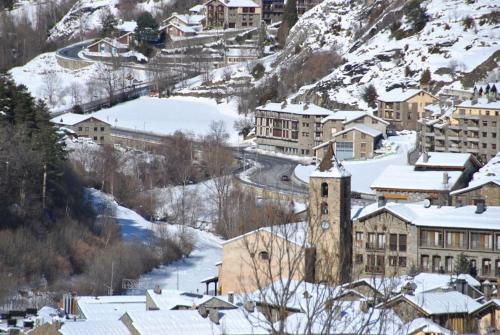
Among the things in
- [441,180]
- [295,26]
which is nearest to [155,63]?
[295,26]

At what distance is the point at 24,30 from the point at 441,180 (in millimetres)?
48914

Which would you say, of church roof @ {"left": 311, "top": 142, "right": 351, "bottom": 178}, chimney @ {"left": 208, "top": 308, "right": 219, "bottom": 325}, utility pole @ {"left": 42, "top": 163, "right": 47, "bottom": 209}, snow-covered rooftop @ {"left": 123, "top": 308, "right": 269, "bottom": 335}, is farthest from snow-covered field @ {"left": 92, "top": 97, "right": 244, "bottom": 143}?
chimney @ {"left": 208, "top": 308, "right": 219, "bottom": 325}

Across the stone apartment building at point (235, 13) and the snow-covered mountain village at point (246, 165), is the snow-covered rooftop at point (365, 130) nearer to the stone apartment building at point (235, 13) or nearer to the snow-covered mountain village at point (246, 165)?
the snow-covered mountain village at point (246, 165)

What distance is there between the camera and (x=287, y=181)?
199 ft

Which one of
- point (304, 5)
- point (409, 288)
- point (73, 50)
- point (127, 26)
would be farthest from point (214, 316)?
point (127, 26)

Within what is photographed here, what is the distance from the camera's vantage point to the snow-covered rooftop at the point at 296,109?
226 ft

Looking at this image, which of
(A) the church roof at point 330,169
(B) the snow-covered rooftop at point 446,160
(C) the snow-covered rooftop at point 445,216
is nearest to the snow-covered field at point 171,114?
(B) the snow-covered rooftop at point 446,160

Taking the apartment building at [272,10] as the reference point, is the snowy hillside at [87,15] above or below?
below

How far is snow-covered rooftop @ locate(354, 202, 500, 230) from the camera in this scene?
42500 millimetres

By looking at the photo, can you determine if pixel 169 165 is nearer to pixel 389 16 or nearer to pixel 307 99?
pixel 307 99

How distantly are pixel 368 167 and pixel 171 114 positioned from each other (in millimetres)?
17289

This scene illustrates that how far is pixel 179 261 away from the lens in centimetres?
4809

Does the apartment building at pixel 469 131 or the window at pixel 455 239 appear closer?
the window at pixel 455 239

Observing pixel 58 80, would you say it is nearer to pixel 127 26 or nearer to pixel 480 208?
pixel 127 26
